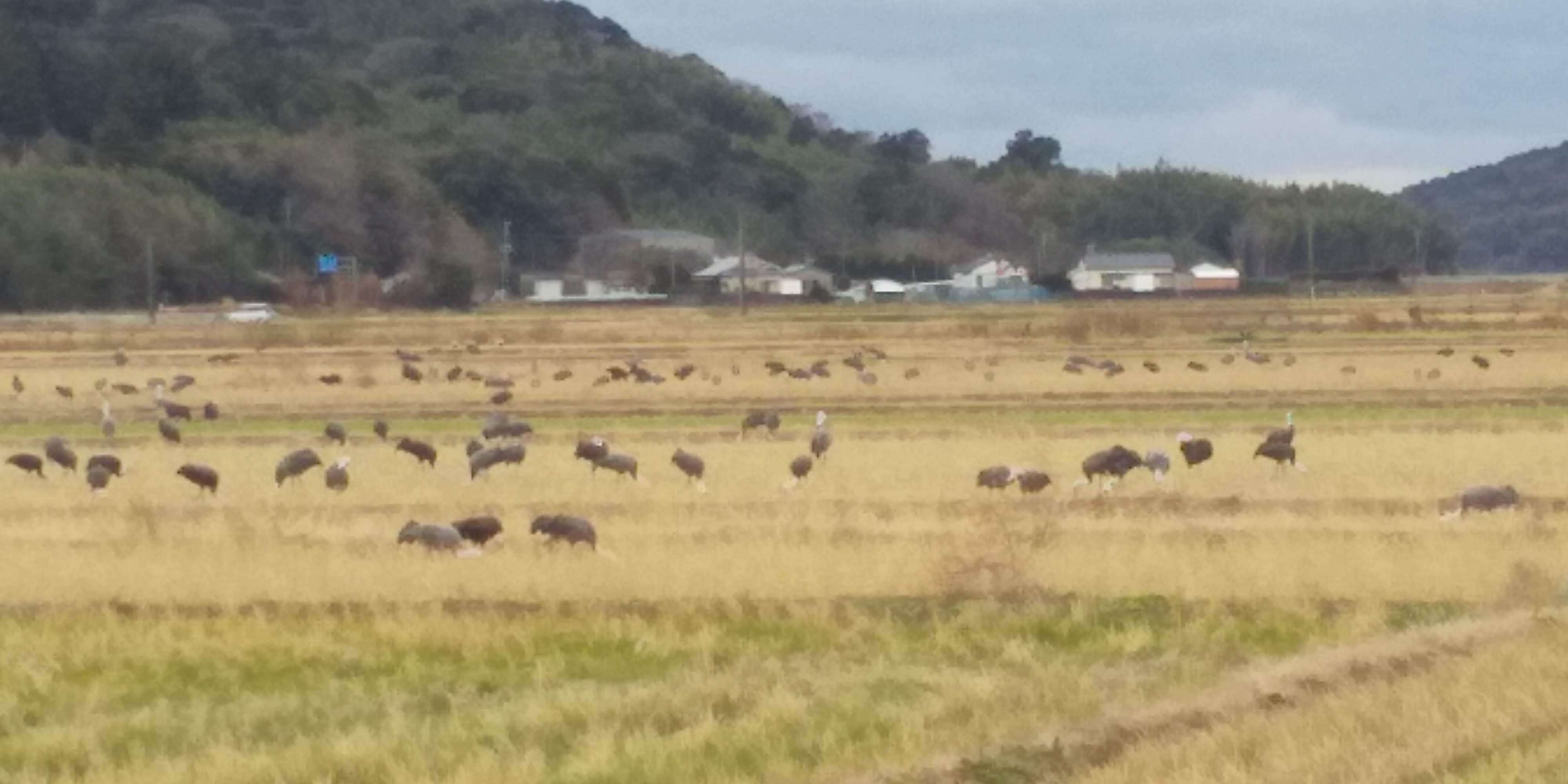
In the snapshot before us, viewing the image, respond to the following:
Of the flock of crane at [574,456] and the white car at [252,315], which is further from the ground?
the white car at [252,315]

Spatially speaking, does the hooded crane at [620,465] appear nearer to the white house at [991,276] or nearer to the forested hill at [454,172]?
the forested hill at [454,172]

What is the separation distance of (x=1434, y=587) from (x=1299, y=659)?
3090mm

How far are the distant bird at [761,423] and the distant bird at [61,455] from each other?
26.4ft

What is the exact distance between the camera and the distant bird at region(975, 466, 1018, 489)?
22219 mm

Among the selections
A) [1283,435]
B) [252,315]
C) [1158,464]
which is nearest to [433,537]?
[1158,464]

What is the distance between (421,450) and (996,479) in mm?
6949

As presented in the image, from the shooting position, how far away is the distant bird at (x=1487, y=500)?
1981cm

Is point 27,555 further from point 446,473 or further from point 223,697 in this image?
point 446,473

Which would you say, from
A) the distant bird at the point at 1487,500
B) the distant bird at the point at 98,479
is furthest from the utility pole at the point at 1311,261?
the distant bird at the point at 1487,500

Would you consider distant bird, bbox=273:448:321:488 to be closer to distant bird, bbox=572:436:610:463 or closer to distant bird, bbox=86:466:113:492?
distant bird, bbox=86:466:113:492

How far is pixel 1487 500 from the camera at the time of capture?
780 inches

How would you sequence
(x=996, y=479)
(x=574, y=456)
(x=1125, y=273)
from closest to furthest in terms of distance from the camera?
(x=996, y=479) → (x=574, y=456) → (x=1125, y=273)

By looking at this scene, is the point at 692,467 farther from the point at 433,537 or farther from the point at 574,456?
the point at 433,537

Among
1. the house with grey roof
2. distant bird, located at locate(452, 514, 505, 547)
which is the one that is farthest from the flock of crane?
the house with grey roof
